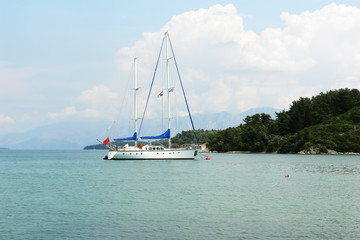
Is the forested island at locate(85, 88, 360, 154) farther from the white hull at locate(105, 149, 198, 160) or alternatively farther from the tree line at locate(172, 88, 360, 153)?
the white hull at locate(105, 149, 198, 160)

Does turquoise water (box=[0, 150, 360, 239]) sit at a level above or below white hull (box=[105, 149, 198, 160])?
below

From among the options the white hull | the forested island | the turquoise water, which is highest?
the forested island

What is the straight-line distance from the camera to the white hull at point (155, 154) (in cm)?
9538

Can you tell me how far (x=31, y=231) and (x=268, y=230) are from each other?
14507 mm

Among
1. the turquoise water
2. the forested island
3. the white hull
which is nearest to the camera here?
the turquoise water

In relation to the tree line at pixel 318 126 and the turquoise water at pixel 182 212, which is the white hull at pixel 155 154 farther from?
the tree line at pixel 318 126

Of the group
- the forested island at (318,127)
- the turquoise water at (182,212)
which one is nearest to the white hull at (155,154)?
the turquoise water at (182,212)

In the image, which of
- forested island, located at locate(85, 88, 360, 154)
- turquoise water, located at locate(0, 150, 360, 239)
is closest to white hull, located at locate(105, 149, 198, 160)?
turquoise water, located at locate(0, 150, 360, 239)

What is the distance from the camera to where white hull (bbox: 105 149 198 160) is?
95.4 m

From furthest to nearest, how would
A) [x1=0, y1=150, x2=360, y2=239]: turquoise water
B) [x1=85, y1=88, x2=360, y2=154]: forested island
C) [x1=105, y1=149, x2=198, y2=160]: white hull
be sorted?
A: [x1=85, y1=88, x2=360, y2=154]: forested island
[x1=105, y1=149, x2=198, y2=160]: white hull
[x1=0, y1=150, x2=360, y2=239]: turquoise water

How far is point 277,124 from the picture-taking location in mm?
191250

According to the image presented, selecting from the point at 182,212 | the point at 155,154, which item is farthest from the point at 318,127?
the point at 182,212

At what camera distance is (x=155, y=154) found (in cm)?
9525

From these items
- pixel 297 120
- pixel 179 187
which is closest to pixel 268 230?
pixel 179 187
